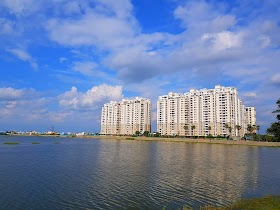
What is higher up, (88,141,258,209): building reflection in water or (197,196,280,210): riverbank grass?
(197,196,280,210): riverbank grass

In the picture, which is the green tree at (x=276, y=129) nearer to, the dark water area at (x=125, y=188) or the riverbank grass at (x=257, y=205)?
the dark water area at (x=125, y=188)

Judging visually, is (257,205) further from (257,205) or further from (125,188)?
(125,188)

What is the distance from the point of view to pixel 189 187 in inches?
1280

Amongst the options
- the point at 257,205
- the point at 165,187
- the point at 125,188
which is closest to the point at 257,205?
the point at 257,205

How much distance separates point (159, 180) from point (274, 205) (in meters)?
17.2

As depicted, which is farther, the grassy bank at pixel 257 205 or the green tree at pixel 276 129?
the green tree at pixel 276 129

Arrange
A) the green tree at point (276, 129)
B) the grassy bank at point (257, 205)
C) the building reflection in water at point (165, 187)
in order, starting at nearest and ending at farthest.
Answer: the grassy bank at point (257, 205) → the building reflection in water at point (165, 187) → the green tree at point (276, 129)

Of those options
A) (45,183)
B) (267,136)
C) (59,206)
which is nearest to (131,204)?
(59,206)

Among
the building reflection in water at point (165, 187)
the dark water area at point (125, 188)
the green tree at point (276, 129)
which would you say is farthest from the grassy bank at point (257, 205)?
the green tree at point (276, 129)

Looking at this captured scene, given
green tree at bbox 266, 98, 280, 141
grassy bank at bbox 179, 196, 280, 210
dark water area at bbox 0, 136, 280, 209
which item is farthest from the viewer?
green tree at bbox 266, 98, 280, 141

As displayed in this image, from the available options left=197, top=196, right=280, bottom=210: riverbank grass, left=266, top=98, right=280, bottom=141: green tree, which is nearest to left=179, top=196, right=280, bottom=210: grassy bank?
left=197, top=196, right=280, bottom=210: riverbank grass

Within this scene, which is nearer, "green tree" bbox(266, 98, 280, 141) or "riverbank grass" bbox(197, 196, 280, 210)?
"riverbank grass" bbox(197, 196, 280, 210)

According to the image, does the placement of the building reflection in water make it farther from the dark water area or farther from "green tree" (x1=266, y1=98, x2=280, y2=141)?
"green tree" (x1=266, y1=98, x2=280, y2=141)

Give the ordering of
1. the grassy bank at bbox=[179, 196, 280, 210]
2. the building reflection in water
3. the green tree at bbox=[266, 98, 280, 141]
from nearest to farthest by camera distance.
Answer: the grassy bank at bbox=[179, 196, 280, 210], the building reflection in water, the green tree at bbox=[266, 98, 280, 141]
